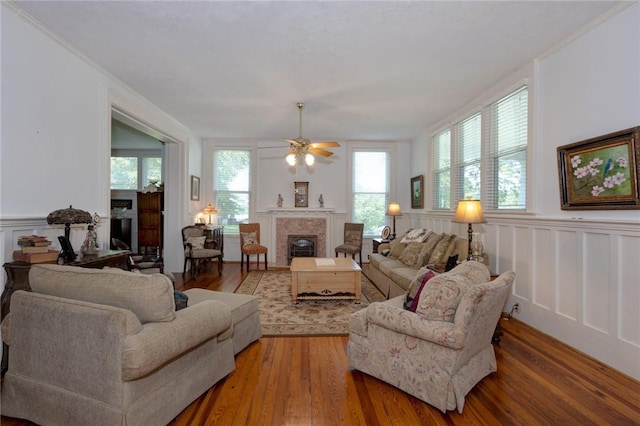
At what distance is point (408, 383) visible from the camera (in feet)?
6.56

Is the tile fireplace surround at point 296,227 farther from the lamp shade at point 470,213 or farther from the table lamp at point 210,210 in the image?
the lamp shade at point 470,213

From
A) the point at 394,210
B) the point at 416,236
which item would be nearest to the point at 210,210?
the point at 394,210

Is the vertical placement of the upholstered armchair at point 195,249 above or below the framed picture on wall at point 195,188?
below

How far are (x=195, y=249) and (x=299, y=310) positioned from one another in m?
2.76

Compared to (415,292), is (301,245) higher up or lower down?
lower down

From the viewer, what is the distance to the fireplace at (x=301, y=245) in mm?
6641

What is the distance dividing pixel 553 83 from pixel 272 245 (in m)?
5.54

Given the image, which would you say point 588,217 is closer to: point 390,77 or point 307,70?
point 390,77

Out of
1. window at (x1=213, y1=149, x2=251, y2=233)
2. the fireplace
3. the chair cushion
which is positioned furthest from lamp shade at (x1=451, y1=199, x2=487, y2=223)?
window at (x1=213, y1=149, x2=251, y2=233)

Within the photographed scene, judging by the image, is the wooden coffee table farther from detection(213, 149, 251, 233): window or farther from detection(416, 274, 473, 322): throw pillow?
detection(213, 149, 251, 233): window

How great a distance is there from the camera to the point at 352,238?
6.35m

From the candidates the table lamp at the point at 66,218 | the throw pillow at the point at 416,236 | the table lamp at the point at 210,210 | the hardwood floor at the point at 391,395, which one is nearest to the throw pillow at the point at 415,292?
the hardwood floor at the point at 391,395

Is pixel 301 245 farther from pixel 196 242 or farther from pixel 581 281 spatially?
pixel 581 281

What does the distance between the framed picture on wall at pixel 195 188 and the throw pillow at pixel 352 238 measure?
3408 millimetres
